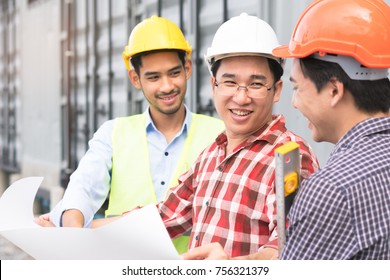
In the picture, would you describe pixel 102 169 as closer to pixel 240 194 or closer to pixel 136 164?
pixel 136 164

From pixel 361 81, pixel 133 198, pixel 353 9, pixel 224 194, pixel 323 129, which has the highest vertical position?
pixel 353 9

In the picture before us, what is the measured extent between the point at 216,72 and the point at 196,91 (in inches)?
97.0

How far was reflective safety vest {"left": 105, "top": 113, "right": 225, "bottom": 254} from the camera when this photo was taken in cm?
242

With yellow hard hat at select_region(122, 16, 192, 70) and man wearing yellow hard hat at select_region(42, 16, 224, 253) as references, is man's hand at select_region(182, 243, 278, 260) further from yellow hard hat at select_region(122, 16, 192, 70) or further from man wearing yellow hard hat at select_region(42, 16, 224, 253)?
yellow hard hat at select_region(122, 16, 192, 70)

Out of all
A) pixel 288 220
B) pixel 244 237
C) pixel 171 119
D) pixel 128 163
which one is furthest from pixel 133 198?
pixel 288 220

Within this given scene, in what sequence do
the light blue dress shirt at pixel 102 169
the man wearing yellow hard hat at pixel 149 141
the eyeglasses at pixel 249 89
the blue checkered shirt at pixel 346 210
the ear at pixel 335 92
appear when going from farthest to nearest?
the man wearing yellow hard hat at pixel 149 141 → the light blue dress shirt at pixel 102 169 → the eyeglasses at pixel 249 89 → the ear at pixel 335 92 → the blue checkered shirt at pixel 346 210

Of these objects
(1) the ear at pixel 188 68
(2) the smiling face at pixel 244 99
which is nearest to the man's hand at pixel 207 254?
(2) the smiling face at pixel 244 99

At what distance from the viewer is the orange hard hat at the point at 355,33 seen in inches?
55.6

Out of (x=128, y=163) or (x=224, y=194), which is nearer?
(x=224, y=194)

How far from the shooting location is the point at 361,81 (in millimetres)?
1411

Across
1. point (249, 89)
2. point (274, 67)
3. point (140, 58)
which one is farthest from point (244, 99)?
point (140, 58)

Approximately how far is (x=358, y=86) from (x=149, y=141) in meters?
1.30

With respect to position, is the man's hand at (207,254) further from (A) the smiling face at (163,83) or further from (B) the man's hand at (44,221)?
(A) the smiling face at (163,83)
